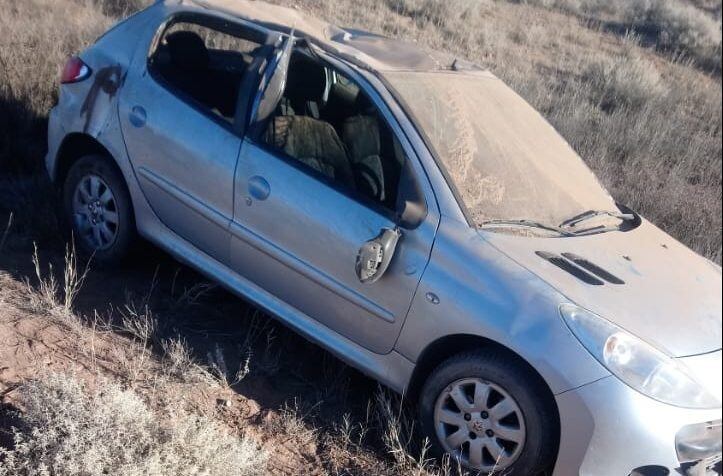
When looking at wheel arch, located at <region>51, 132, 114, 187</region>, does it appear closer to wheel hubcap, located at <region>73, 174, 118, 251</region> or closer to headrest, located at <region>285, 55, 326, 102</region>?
wheel hubcap, located at <region>73, 174, 118, 251</region>

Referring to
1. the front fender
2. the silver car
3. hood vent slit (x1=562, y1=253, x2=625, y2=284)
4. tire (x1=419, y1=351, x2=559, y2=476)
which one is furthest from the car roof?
tire (x1=419, y1=351, x2=559, y2=476)

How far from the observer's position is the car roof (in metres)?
4.09

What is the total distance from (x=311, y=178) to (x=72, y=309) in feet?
5.12

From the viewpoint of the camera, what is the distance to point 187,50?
183 inches

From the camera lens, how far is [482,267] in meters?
3.32

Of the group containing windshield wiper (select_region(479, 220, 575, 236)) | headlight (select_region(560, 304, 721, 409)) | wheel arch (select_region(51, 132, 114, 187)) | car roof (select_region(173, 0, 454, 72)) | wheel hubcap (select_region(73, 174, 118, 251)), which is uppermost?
car roof (select_region(173, 0, 454, 72))

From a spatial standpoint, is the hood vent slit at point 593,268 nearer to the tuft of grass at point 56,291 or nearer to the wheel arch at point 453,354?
the wheel arch at point 453,354

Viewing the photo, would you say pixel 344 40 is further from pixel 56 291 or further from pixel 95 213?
pixel 56 291

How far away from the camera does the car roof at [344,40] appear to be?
409 cm

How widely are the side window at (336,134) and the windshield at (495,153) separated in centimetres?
24

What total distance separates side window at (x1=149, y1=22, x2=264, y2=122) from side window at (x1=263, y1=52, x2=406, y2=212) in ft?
0.99

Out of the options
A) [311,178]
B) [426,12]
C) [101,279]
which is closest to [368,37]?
[311,178]

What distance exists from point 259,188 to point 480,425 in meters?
1.57

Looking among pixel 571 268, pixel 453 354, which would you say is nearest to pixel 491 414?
pixel 453 354
